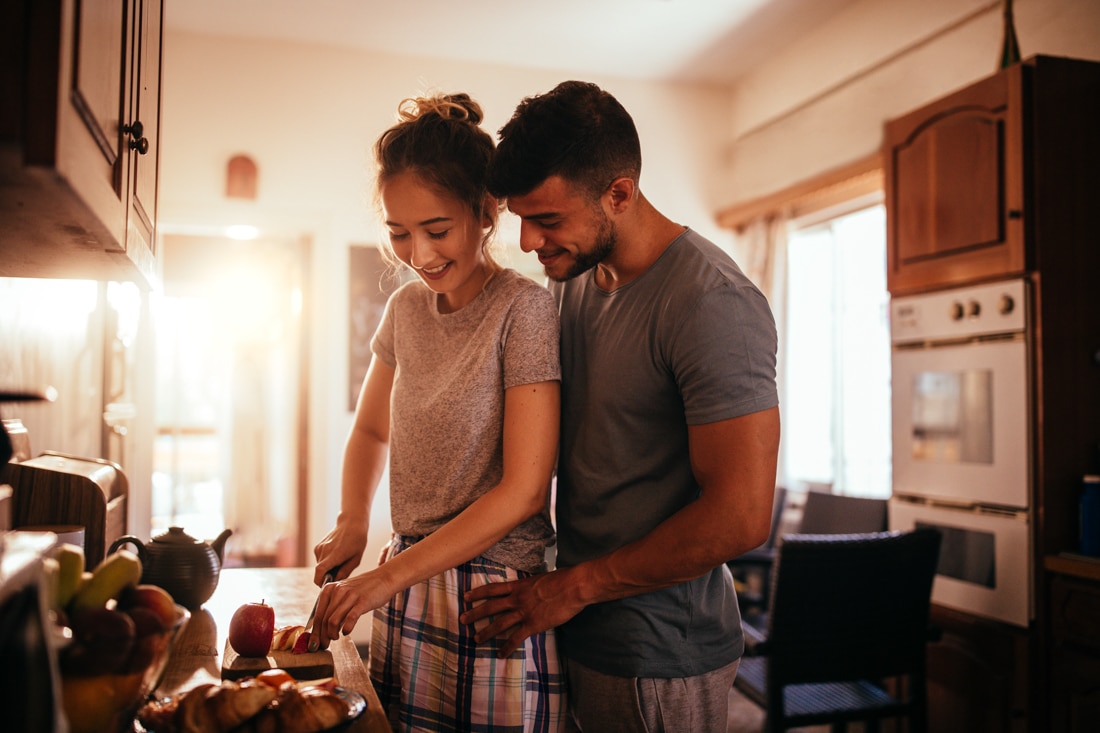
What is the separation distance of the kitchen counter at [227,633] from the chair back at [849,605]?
1169mm

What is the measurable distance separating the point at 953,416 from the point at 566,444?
175cm

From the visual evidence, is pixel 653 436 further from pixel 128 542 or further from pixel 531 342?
pixel 128 542

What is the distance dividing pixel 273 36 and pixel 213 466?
3390mm

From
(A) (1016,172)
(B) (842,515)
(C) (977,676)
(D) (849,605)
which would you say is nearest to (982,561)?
(C) (977,676)

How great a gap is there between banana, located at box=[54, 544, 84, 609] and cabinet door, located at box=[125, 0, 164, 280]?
1.42 feet

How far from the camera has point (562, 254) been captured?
1.35 meters

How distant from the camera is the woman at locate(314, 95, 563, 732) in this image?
1.25 m

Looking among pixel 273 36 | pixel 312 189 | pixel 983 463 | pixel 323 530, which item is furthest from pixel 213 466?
pixel 983 463

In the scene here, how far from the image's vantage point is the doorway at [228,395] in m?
5.86

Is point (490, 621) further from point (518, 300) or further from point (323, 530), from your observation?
point (323, 530)

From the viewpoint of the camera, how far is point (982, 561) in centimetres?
253

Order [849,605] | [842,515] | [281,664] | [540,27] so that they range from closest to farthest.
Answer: [281,664]
[849,605]
[842,515]
[540,27]

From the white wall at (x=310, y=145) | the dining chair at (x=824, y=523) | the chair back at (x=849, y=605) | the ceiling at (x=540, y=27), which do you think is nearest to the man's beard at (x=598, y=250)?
the chair back at (x=849, y=605)

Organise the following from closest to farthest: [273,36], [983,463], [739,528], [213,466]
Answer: [739,528] < [983,463] < [273,36] < [213,466]
